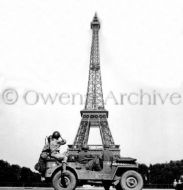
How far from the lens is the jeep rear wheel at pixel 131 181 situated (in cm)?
884

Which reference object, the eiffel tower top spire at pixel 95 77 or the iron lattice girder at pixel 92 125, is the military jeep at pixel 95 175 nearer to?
the iron lattice girder at pixel 92 125

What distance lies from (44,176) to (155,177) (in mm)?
64135

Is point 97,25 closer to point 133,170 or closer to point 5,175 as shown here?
point 5,175

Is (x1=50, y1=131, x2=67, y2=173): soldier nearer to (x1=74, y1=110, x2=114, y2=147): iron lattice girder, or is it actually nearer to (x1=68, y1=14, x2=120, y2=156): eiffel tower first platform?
(x1=68, y1=14, x2=120, y2=156): eiffel tower first platform

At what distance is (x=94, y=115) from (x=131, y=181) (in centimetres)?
4091

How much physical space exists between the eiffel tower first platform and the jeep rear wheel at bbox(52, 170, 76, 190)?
3581 centimetres

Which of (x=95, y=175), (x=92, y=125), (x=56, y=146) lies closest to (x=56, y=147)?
(x=56, y=146)

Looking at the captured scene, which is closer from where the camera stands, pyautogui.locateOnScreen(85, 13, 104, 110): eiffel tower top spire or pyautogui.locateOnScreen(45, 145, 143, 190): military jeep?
pyautogui.locateOnScreen(45, 145, 143, 190): military jeep

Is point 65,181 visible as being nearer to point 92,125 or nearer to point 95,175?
point 95,175

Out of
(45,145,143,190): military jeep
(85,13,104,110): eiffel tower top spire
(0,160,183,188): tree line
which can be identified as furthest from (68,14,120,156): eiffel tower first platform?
(45,145,143,190): military jeep

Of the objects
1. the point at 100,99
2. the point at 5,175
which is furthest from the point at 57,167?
the point at 5,175

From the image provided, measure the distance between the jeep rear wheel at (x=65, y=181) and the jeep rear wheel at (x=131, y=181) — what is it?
126 cm

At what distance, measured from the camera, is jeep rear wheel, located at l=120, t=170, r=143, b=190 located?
8.84m

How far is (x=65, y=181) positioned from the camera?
28.4ft
